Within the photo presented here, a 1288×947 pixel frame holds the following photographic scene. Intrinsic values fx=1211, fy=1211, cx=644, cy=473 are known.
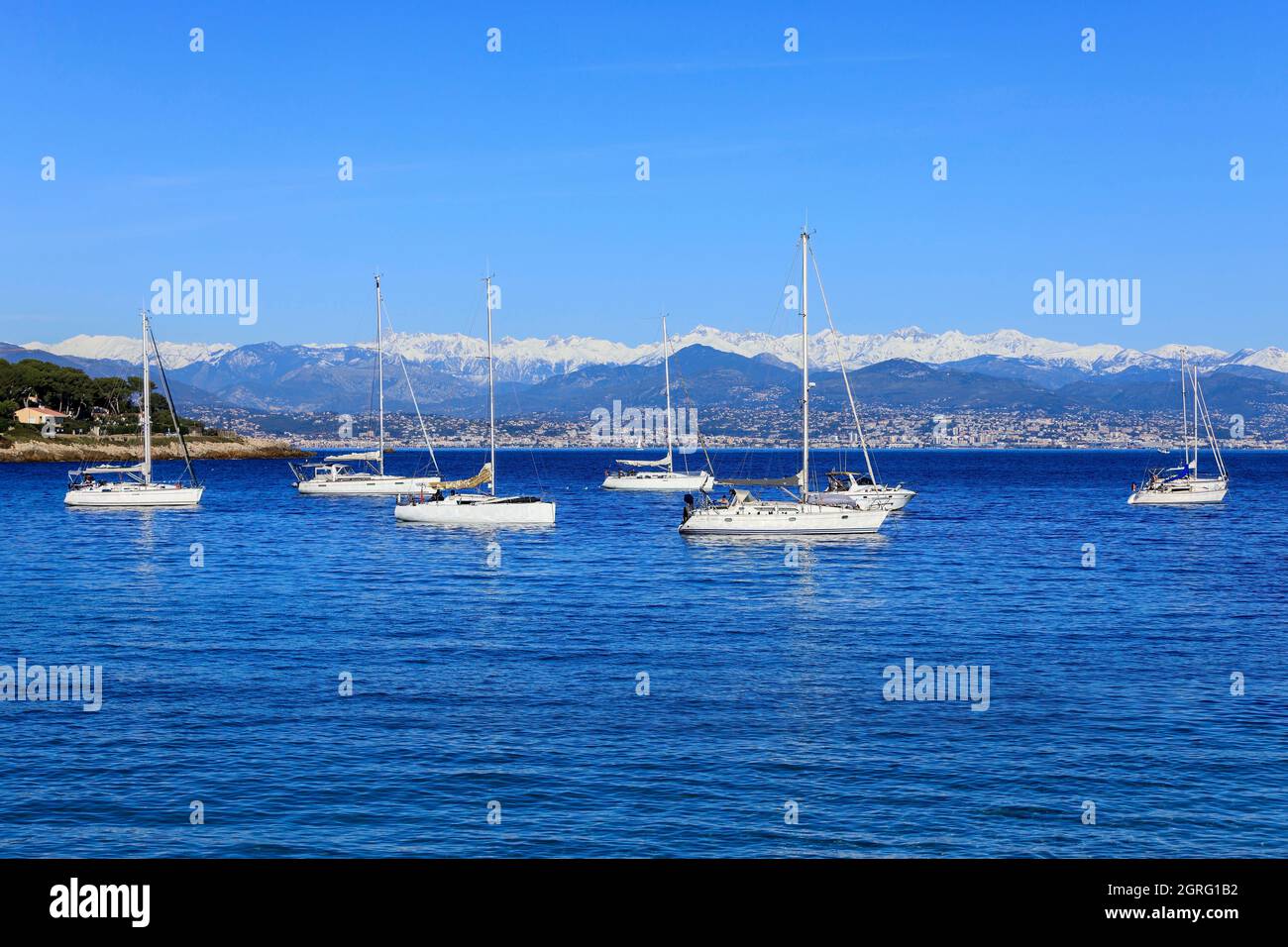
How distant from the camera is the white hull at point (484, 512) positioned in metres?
76.7

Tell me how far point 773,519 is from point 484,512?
65.5 feet

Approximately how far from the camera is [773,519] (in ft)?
218

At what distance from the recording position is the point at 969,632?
117ft

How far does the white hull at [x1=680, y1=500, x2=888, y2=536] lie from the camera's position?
66.3 m

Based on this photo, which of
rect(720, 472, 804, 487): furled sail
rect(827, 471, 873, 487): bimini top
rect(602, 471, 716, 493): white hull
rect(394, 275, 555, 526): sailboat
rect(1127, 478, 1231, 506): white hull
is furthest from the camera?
rect(602, 471, 716, 493): white hull

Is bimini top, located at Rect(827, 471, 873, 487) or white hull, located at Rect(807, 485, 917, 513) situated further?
bimini top, located at Rect(827, 471, 873, 487)

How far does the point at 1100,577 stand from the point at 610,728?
113ft

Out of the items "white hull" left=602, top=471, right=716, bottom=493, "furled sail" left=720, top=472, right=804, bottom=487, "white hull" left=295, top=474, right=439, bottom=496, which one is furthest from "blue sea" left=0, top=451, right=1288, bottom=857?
"white hull" left=602, top=471, right=716, bottom=493

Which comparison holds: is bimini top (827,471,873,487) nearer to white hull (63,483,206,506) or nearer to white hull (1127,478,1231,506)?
white hull (1127,478,1231,506)

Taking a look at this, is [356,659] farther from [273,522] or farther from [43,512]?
[43,512]

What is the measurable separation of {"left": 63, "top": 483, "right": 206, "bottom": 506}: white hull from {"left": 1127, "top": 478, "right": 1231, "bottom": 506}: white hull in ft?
263

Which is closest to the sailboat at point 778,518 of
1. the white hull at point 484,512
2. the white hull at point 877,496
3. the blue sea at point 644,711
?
the blue sea at point 644,711
